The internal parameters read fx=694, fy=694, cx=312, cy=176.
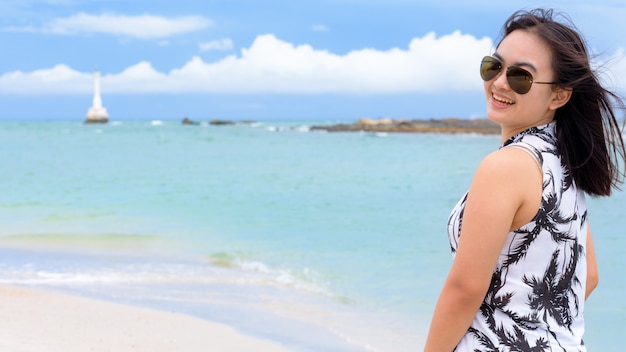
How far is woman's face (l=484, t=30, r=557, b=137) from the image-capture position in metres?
1.57

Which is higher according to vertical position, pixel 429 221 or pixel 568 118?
pixel 568 118

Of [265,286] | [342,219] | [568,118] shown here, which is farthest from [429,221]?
[568,118]

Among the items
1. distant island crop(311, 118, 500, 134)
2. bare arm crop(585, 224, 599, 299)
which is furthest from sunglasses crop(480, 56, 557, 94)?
distant island crop(311, 118, 500, 134)

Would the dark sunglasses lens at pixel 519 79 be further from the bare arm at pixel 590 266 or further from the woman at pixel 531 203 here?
the bare arm at pixel 590 266

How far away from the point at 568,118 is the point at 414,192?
1453 cm

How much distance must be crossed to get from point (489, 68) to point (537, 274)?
0.51 m

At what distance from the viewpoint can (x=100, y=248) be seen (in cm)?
890

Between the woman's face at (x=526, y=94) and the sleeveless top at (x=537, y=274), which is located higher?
the woman's face at (x=526, y=94)

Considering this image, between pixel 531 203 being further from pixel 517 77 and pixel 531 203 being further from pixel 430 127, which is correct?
pixel 430 127

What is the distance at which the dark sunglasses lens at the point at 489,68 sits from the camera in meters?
1.65

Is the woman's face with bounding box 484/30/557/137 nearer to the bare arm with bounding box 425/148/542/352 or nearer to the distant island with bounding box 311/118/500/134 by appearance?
the bare arm with bounding box 425/148/542/352

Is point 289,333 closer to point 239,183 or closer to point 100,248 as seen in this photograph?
point 100,248

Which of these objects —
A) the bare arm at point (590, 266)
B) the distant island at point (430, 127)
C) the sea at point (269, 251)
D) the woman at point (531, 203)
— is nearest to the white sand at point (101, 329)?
the sea at point (269, 251)

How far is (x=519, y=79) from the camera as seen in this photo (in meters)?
1.57
